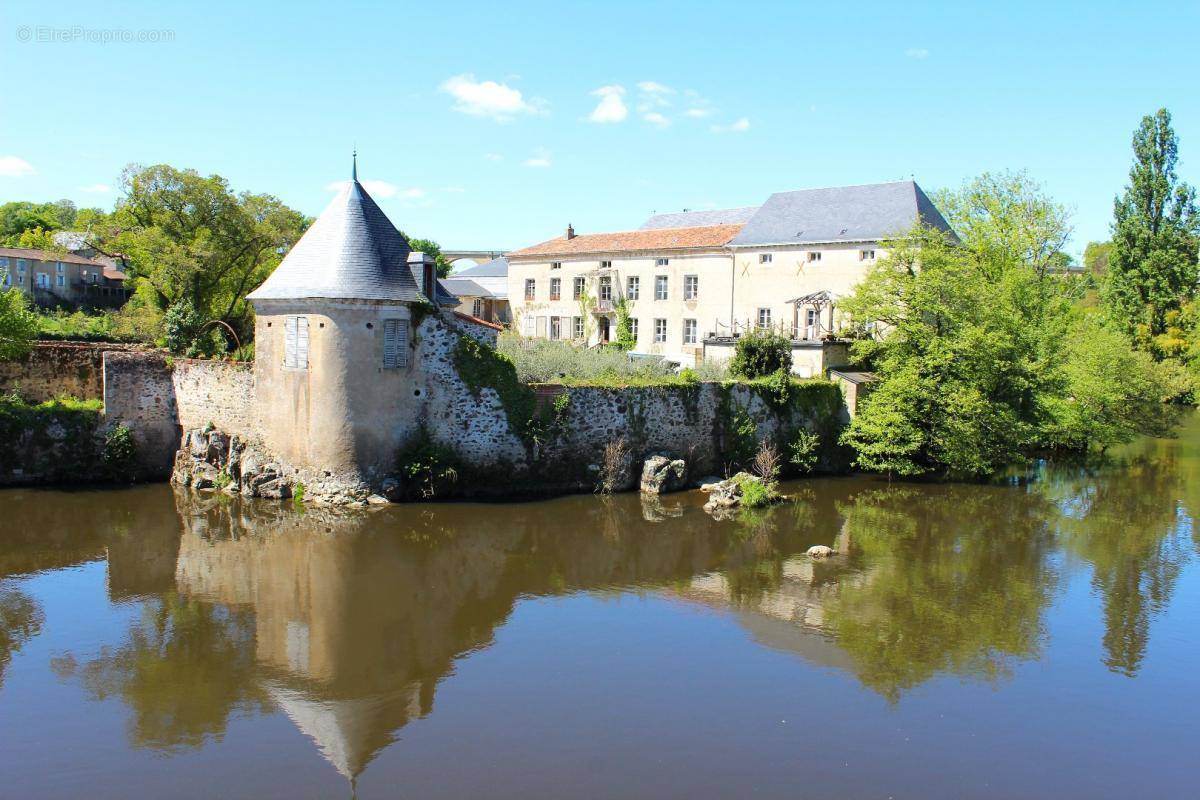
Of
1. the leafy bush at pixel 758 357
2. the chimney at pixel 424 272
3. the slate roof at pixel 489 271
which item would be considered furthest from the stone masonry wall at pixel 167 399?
the slate roof at pixel 489 271

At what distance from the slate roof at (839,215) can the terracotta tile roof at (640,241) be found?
1.24 metres

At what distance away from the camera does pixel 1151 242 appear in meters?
39.1

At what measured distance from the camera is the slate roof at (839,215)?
30.9 meters

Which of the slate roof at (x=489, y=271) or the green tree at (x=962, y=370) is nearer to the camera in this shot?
the green tree at (x=962, y=370)

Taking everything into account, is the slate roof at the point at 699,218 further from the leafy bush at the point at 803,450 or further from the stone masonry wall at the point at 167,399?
the stone masonry wall at the point at 167,399

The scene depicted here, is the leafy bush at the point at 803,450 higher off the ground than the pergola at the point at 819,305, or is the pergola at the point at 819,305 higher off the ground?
the pergola at the point at 819,305

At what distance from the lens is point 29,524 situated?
17172 millimetres

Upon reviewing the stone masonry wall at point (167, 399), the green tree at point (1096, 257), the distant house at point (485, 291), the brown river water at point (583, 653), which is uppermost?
the green tree at point (1096, 257)

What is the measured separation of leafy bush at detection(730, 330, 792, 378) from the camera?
24.6m

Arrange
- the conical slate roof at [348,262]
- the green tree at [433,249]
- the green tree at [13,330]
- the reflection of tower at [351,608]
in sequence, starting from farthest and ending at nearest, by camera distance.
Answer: the green tree at [433,249], the green tree at [13,330], the conical slate roof at [348,262], the reflection of tower at [351,608]

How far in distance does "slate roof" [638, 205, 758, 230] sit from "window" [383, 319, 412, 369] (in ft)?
68.3

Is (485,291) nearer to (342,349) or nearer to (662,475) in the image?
(662,475)

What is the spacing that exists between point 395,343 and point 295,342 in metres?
2.14

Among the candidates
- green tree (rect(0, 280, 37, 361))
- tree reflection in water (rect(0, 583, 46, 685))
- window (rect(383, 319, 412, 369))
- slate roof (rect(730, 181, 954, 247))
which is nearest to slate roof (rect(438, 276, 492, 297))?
slate roof (rect(730, 181, 954, 247))
